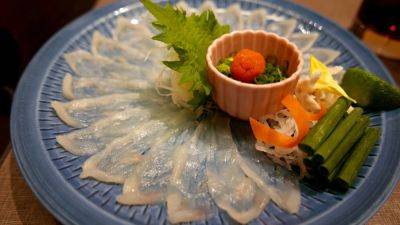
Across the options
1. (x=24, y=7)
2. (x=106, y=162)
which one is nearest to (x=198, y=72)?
(x=106, y=162)

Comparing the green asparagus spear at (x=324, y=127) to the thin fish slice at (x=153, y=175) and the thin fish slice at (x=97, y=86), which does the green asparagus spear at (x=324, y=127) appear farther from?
the thin fish slice at (x=97, y=86)

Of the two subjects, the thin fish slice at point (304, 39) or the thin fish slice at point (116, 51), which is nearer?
the thin fish slice at point (116, 51)

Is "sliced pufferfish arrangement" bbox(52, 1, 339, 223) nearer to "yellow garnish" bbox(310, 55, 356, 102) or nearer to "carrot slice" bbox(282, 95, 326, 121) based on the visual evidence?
"carrot slice" bbox(282, 95, 326, 121)

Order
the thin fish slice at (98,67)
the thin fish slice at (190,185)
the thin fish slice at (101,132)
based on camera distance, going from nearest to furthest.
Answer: the thin fish slice at (190,185) < the thin fish slice at (101,132) < the thin fish slice at (98,67)

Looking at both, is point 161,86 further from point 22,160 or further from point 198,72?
point 22,160

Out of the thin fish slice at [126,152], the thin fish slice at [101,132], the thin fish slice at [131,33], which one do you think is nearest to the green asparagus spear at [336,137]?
the thin fish slice at [126,152]

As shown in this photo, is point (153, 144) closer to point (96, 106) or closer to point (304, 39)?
point (96, 106)
